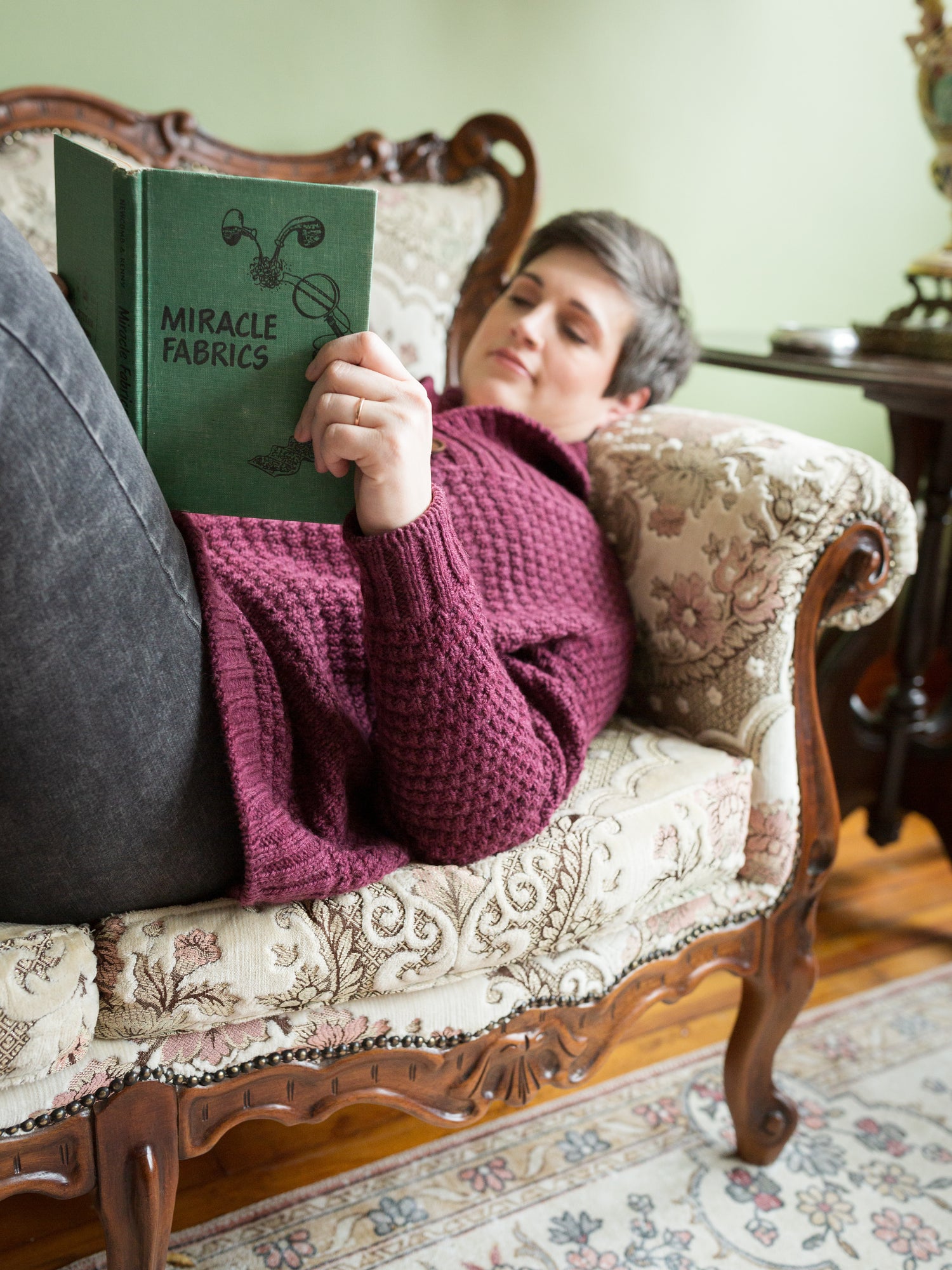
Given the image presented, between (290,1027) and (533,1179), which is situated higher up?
(290,1027)

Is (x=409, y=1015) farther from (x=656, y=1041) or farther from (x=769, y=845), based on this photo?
(x=656, y=1041)

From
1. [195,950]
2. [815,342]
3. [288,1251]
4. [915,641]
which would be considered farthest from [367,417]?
[915,641]

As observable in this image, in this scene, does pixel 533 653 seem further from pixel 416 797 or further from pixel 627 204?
pixel 627 204

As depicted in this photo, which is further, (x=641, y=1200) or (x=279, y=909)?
(x=641, y=1200)

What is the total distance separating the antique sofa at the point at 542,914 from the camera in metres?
0.78

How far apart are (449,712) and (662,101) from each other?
1483 mm

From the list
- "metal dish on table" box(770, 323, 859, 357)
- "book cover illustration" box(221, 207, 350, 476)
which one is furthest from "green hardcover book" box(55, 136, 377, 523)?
"metal dish on table" box(770, 323, 859, 357)

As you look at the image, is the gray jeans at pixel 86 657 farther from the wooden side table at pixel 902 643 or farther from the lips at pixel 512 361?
the wooden side table at pixel 902 643

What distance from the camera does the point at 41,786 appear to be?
69 cm

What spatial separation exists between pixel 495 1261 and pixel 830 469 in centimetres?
79

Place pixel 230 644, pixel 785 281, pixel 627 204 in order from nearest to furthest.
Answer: pixel 230 644 → pixel 627 204 → pixel 785 281

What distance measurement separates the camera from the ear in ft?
4.18

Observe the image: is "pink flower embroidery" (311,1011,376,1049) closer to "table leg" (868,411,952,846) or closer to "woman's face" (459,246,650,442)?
"woman's face" (459,246,650,442)

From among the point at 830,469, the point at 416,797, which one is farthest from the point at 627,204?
the point at 416,797
